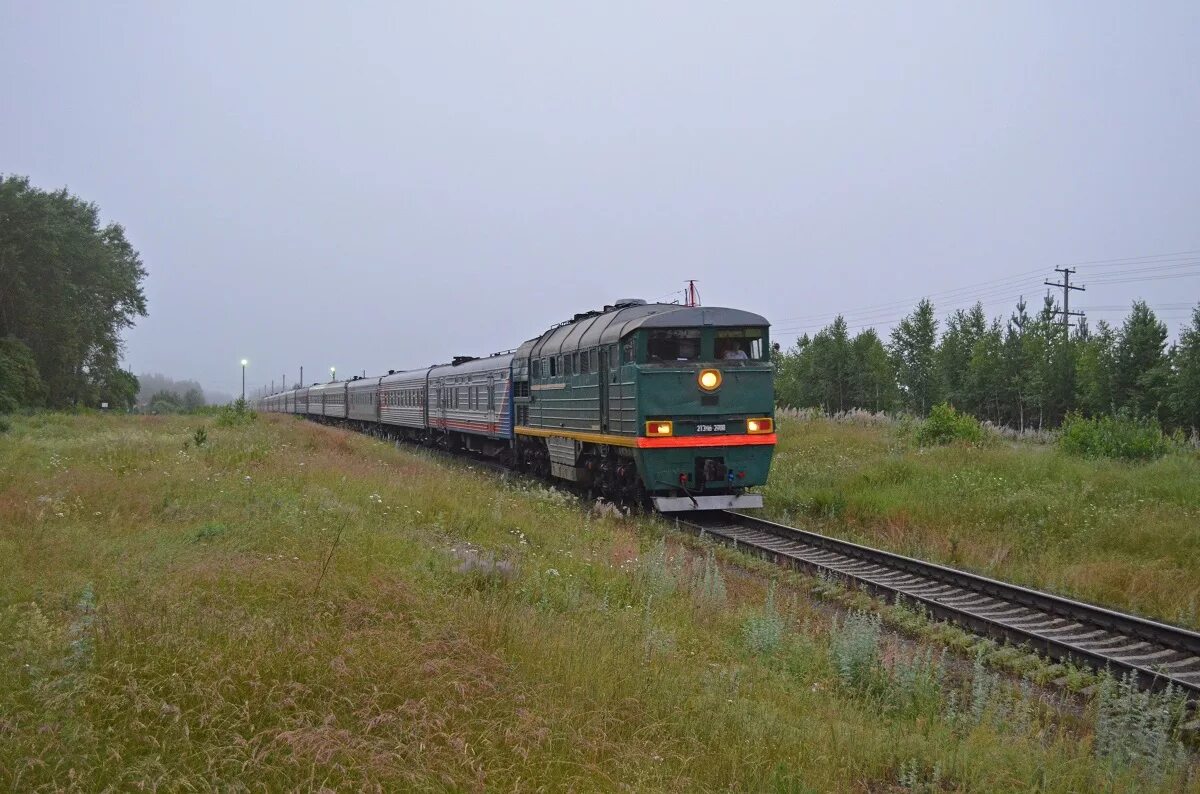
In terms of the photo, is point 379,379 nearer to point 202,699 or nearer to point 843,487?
point 843,487

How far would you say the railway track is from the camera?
24.8 feet

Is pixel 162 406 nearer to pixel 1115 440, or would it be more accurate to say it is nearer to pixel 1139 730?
pixel 1115 440

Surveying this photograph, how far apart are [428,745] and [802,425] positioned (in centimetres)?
2279

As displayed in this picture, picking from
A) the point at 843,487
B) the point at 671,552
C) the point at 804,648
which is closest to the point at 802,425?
the point at 843,487

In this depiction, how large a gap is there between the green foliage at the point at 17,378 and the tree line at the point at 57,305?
46mm

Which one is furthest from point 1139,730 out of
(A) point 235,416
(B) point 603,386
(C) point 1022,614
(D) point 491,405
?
(A) point 235,416

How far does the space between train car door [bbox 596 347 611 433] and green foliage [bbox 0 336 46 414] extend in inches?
1344

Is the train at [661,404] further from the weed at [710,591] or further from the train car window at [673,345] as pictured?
the weed at [710,591]

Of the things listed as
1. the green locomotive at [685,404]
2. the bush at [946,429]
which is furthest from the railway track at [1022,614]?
the bush at [946,429]

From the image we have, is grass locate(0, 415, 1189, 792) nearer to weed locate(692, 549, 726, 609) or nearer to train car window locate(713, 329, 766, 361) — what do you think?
weed locate(692, 549, 726, 609)

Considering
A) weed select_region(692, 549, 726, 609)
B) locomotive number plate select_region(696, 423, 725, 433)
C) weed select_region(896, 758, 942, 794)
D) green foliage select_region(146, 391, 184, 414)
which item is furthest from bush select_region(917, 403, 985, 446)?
green foliage select_region(146, 391, 184, 414)

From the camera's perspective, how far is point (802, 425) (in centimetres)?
2603

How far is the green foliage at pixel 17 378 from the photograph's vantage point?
3938 centimetres

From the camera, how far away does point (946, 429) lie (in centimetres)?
2083
